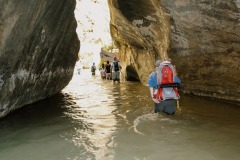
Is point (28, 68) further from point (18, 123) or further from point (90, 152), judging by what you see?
point (90, 152)

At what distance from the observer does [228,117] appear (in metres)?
9.26

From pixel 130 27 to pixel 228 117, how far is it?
917cm

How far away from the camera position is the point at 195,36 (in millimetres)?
12695

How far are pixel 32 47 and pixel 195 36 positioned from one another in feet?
21.3

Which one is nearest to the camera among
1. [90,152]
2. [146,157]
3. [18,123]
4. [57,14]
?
[146,157]

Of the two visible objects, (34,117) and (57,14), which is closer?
(34,117)

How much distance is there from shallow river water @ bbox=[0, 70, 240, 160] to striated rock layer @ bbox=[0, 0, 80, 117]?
0.94m

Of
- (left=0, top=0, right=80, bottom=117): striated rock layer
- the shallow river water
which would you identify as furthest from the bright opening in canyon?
the shallow river water

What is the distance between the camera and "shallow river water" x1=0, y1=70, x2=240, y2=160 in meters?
6.07

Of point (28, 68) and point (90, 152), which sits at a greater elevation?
point (28, 68)

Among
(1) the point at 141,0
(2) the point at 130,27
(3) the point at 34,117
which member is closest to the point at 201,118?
(3) the point at 34,117

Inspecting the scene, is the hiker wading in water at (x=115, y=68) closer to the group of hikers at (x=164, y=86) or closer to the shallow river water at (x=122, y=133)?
the shallow river water at (x=122, y=133)

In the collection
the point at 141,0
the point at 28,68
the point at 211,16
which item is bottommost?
the point at 28,68

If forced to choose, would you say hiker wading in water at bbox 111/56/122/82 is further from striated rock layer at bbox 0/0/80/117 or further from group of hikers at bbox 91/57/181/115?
group of hikers at bbox 91/57/181/115
